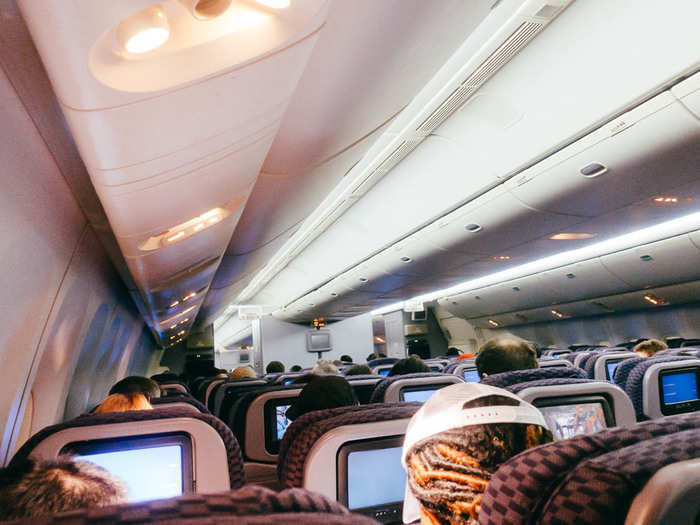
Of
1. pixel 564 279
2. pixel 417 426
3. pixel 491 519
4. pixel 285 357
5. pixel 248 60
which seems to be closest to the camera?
pixel 491 519

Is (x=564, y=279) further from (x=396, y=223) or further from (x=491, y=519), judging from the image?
(x=491, y=519)

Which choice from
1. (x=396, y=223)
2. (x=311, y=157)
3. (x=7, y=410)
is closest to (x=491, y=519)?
(x=311, y=157)

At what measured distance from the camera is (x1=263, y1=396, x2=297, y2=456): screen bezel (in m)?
4.23

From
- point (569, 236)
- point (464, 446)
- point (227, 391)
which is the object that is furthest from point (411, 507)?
point (569, 236)

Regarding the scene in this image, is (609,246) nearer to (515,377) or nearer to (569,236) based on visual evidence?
(569,236)

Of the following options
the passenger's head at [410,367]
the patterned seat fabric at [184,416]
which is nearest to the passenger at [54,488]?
the patterned seat fabric at [184,416]

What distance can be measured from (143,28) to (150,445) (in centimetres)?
152

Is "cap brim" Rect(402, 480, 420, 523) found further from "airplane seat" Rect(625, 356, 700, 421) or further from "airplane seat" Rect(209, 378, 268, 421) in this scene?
"airplane seat" Rect(209, 378, 268, 421)

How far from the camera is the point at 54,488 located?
89 cm

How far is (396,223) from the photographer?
286 inches

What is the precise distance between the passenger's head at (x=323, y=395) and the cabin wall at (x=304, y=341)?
1573 centimetres

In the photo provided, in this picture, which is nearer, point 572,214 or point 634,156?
point 634,156

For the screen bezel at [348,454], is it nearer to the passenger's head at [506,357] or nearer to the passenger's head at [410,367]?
the passenger's head at [506,357]

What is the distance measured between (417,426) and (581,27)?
2777mm
